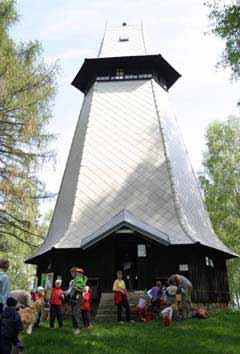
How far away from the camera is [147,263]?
45.9 feet

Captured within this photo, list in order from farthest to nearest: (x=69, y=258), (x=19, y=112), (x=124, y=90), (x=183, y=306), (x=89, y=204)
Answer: (x=124, y=90)
(x=89, y=204)
(x=69, y=258)
(x=19, y=112)
(x=183, y=306)

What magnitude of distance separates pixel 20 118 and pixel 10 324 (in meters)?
8.03

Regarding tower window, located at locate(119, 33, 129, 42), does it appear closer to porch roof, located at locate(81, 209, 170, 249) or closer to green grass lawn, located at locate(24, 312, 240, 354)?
porch roof, located at locate(81, 209, 170, 249)

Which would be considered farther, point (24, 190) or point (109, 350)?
point (24, 190)

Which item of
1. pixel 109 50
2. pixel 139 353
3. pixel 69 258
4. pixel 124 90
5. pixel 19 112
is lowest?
pixel 139 353

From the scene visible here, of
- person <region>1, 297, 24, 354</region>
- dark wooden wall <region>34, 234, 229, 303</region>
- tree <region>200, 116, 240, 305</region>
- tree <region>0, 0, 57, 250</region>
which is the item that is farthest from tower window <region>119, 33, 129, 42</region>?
person <region>1, 297, 24, 354</region>

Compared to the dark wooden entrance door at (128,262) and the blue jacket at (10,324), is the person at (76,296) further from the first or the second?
the dark wooden entrance door at (128,262)

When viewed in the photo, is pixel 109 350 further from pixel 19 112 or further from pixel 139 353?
pixel 19 112

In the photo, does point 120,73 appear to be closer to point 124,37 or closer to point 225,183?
point 124,37

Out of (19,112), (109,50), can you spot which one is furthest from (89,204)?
(109,50)

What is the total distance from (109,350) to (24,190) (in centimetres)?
666

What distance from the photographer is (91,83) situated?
2088 centimetres

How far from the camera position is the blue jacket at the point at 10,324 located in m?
5.44

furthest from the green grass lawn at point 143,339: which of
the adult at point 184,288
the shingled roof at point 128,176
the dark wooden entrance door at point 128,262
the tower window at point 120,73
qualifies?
the tower window at point 120,73
